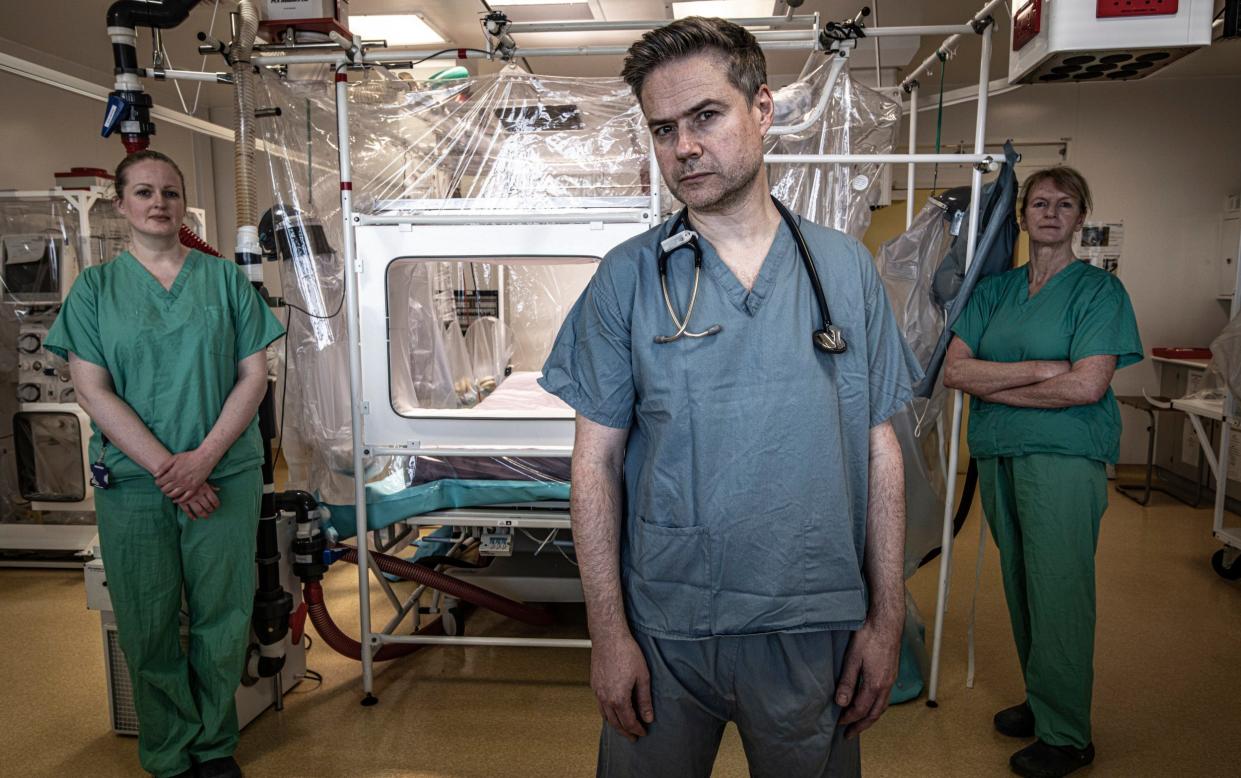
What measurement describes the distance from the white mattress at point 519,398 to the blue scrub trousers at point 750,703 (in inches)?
64.3

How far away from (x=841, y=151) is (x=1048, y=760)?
1837mm

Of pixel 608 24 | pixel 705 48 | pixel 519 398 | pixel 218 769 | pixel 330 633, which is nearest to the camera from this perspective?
pixel 705 48

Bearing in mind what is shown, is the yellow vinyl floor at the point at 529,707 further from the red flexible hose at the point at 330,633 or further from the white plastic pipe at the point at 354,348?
the white plastic pipe at the point at 354,348

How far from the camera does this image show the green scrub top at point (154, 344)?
6.89 ft

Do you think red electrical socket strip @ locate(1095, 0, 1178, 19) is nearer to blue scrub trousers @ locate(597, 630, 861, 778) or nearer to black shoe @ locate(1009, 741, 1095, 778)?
blue scrub trousers @ locate(597, 630, 861, 778)

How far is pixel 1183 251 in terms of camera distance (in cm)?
591

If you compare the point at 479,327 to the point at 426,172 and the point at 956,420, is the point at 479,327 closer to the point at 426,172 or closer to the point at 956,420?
the point at 426,172

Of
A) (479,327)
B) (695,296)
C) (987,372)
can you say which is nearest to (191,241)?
(479,327)

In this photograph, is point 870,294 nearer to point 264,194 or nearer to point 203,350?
point 203,350

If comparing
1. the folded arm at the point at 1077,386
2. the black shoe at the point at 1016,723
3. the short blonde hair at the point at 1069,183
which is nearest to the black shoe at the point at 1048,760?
the black shoe at the point at 1016,723

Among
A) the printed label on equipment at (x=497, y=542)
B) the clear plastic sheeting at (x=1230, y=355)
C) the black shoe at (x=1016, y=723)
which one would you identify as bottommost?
the black shoe at (x=1016, y=723)

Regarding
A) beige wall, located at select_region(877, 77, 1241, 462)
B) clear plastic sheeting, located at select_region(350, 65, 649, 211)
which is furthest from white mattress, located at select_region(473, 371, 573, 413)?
beige wall, located at select_region(877, 77, 1241, 462)

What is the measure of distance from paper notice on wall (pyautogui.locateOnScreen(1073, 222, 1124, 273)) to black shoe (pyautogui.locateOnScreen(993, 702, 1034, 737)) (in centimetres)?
431

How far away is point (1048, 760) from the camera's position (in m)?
2.27
